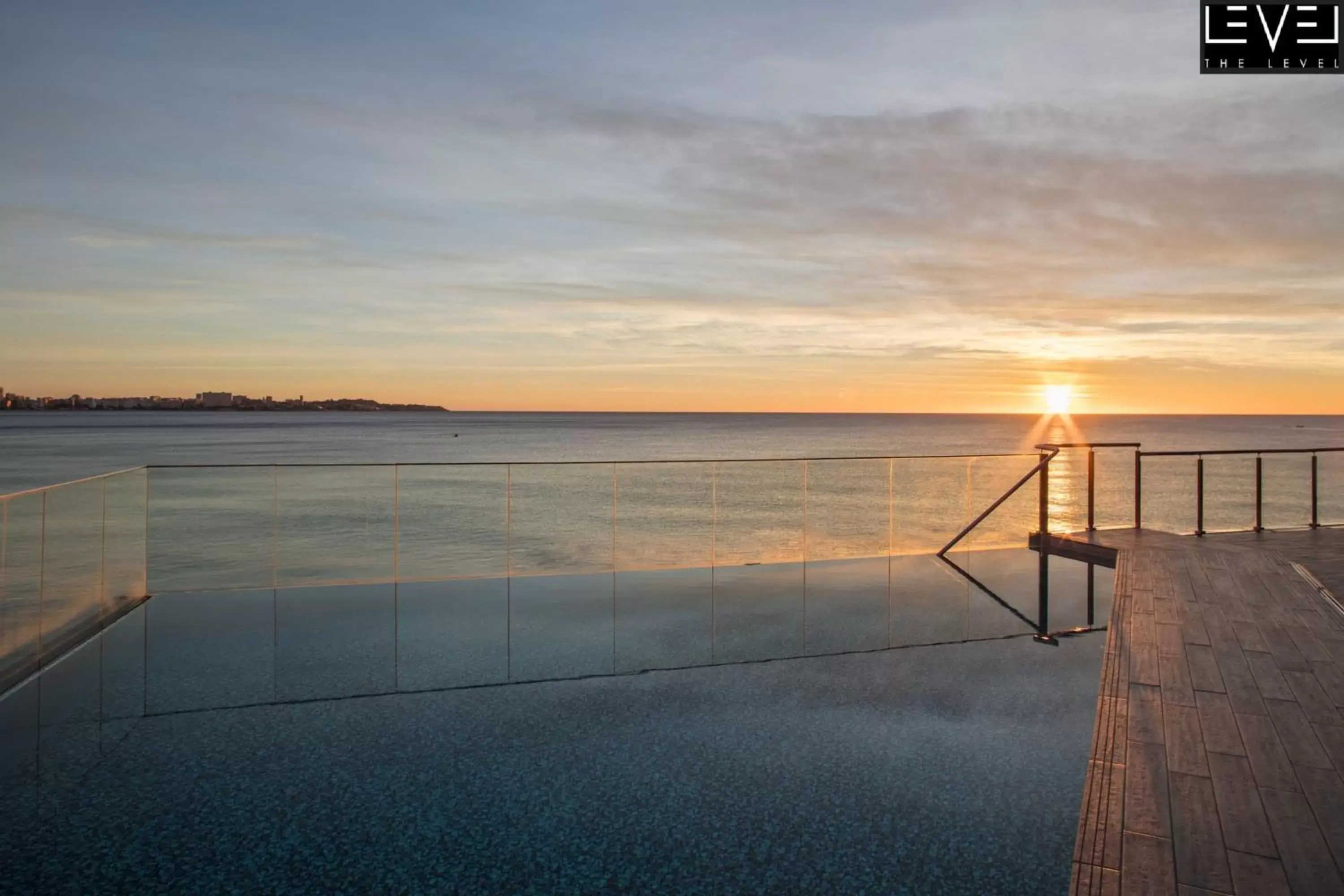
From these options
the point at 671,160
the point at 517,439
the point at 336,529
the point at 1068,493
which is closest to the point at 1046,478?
the point at 671,160

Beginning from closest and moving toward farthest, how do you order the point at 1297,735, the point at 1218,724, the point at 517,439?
the point at 1297,735 < the point at 1218,724 < the point at 517,439

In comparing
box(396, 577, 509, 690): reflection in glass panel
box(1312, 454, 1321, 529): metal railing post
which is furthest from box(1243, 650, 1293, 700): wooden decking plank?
box(1312, 454, 1321, 529): metal railing post

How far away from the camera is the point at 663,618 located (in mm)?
4602

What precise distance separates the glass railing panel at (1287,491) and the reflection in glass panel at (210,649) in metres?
7.92

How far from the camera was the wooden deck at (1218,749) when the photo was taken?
1.57 metres

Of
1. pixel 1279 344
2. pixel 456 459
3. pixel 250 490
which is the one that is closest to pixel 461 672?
pixel 250 490

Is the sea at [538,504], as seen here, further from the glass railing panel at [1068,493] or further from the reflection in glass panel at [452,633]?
the reflection in glass panel at [452,633]

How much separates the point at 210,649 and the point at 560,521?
10.2 meters

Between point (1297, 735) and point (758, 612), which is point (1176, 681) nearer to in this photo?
point (1297, 735)

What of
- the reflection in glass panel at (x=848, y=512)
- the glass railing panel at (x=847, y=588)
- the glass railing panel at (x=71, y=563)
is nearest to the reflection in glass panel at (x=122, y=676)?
the glass railing panel at (x=71, y=563)

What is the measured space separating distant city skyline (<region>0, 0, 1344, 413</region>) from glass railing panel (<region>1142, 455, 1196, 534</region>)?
13.7 ft

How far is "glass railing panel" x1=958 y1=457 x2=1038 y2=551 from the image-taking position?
1110 centimetres

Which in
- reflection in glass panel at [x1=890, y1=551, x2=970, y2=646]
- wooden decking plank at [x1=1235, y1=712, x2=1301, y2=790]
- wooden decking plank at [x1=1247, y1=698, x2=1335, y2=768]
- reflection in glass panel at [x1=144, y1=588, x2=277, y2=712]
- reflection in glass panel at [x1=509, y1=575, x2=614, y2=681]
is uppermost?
wooden decking plank at [x1=1247, y1=698, x2=1335, y2=768]

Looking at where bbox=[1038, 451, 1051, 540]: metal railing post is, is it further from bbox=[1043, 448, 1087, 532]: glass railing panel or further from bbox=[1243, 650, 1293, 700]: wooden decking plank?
bbox=[1243, 650, 1293, 700]: wooden decking plank
